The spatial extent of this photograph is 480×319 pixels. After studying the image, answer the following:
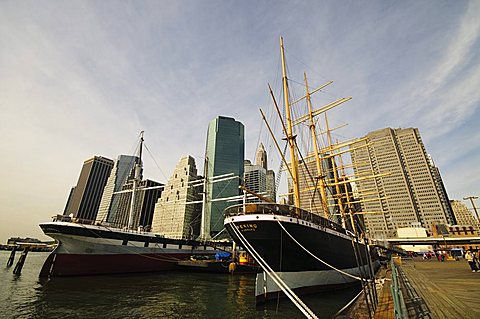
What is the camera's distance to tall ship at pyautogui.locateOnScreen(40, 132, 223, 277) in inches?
783

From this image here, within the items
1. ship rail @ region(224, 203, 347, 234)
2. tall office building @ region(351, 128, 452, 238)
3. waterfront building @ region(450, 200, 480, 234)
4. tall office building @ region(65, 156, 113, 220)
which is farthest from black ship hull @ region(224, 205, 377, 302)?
waterfront building @ region(450, 200, 480, 234)

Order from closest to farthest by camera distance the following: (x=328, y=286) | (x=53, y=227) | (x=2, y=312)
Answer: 1. (x=2, y=312)
2. (x=328, y=286)
3. (x=53, y=227)

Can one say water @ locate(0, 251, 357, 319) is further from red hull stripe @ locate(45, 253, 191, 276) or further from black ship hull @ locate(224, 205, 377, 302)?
red hull stripe @ locate(45, 253, 191, 276)

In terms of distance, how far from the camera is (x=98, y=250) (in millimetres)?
21734

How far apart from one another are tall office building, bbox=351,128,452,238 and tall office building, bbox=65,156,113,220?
6107 inches

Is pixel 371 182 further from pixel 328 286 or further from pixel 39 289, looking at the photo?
pixel 39 289

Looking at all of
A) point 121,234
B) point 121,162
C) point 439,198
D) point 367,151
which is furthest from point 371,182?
point 121,234

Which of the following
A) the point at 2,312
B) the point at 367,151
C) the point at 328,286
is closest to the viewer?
the point at 2,312

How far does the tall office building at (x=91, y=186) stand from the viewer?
428 feet

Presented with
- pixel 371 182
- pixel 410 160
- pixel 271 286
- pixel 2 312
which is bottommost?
pixel 2 312

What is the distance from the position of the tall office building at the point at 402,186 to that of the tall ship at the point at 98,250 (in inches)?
4747

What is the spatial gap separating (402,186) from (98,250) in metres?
164

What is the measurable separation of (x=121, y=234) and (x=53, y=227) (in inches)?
234

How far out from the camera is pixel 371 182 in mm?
145250
